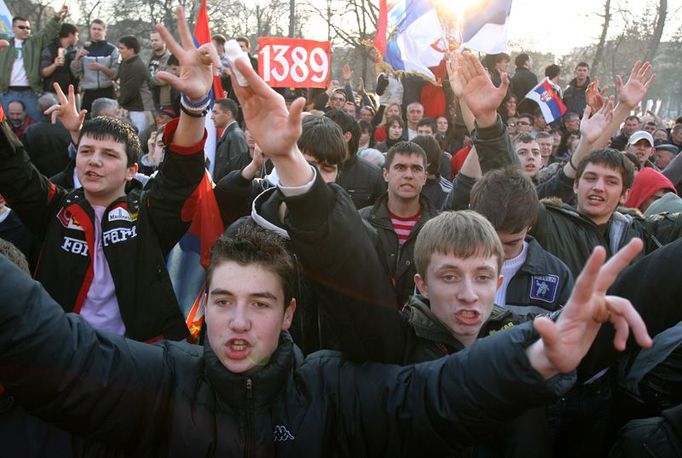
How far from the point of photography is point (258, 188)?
399 centimetres

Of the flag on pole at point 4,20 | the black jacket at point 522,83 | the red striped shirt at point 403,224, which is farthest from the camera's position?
the black jacket at point 522,83

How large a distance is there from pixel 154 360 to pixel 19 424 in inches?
20.2

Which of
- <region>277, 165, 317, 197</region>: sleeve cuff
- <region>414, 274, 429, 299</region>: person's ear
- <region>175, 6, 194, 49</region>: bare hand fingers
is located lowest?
<region>414, 274, 429, 299</region>: person's ear

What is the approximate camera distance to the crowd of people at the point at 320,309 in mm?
1690

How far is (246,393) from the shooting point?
1.91 m

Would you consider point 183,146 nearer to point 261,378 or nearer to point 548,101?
point 261,378

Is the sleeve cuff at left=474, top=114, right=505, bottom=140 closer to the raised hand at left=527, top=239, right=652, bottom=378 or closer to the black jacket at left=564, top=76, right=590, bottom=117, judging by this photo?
the raised hand at left=527, top=239, right=652, bottom=378

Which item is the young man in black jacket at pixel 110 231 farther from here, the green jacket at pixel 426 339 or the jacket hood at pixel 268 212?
the green jacket at pixel 426 339

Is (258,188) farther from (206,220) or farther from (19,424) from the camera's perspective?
(19,424)

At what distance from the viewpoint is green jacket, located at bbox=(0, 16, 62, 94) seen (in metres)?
9.96

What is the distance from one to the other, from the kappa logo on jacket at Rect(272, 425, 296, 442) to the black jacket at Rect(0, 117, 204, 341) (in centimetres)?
124

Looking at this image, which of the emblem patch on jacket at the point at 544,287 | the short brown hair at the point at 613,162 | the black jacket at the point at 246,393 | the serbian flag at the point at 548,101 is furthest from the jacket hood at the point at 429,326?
the serbian flag at the point at 548,101

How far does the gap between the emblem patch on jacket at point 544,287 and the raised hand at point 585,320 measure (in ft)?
4.47

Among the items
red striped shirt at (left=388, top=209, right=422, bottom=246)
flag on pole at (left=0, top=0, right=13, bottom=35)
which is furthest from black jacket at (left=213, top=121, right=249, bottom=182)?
flag on pole at (left=0, top=0, right=13, bottom=35)
